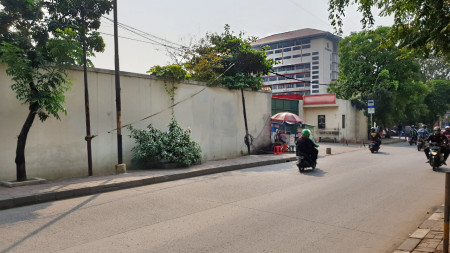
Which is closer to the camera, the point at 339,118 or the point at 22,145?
the point at 22,145

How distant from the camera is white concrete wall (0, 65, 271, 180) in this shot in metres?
9.47

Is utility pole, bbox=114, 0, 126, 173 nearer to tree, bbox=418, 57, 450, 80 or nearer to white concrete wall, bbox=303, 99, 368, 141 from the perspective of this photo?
white concrete wall, bbox=303, 99, 368, 141

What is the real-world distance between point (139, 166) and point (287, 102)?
16.5 meters

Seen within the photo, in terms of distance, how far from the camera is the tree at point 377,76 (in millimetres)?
30516

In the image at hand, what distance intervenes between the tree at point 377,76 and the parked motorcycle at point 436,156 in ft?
63.2

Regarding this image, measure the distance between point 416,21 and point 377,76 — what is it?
92.7 feet

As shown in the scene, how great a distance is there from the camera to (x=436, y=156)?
39.1 ft

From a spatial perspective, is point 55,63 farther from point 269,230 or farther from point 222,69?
point 222,69

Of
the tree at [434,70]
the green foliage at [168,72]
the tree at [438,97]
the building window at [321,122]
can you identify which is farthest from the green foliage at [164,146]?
the tree at [434,70]

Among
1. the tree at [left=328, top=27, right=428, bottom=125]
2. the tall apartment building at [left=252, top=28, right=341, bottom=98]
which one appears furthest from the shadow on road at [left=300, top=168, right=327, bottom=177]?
the tall apartment building at [left=252, top=28, right=341, bottom=98]

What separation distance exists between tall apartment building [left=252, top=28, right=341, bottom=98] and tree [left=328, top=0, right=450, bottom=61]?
83.0m

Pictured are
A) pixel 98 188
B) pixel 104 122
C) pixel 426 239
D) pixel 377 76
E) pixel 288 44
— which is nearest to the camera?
pixel 426 239

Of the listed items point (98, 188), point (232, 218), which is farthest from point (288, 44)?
point (232, 218)

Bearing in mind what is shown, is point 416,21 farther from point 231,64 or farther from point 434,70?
point 434,70
